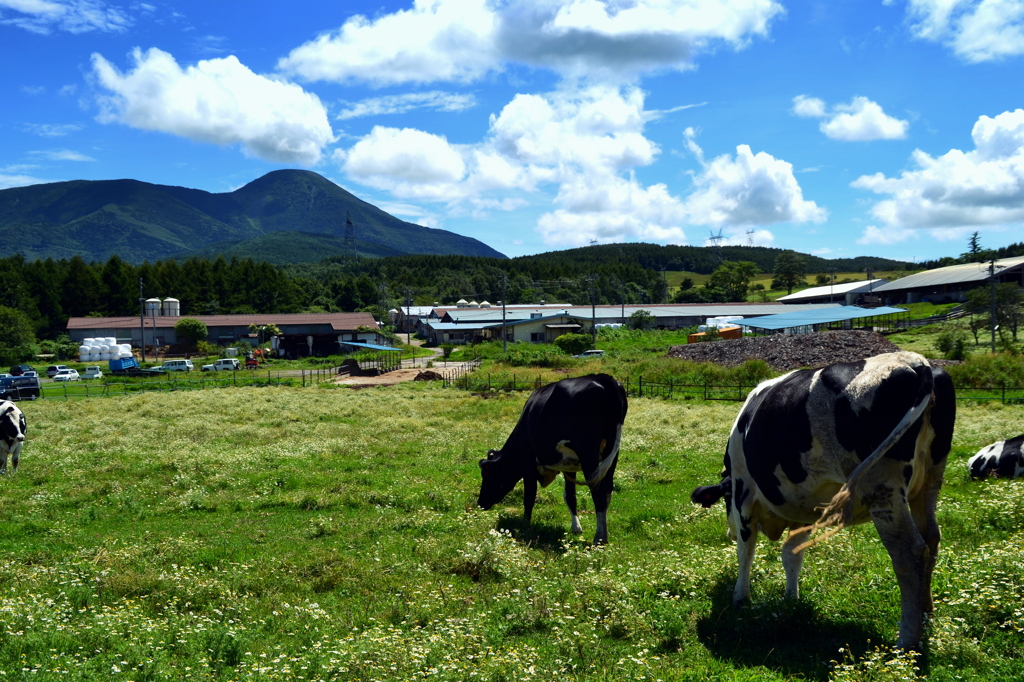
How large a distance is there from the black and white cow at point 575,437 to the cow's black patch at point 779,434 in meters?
4.12

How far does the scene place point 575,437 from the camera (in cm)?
1176

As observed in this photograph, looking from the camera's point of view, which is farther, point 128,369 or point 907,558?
point 128,369

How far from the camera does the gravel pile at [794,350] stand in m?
50.6

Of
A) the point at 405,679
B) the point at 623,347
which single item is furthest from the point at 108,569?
the point at 623,347

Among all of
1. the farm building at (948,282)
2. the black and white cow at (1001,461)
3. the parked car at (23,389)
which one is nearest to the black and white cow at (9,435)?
the black and white cow at (1001,461)

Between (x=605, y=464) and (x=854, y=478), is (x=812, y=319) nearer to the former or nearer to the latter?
(x=605, y=464)

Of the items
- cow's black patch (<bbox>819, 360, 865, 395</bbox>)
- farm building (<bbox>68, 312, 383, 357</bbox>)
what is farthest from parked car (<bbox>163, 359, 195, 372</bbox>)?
cow's black patch (<bbox>819, 360, 865, 395</bbox>)

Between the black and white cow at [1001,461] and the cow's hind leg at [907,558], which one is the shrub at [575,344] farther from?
the cow's hind leg at [907,558]

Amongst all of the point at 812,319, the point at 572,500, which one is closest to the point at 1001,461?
the point at 572,500

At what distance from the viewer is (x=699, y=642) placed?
6.91 metres

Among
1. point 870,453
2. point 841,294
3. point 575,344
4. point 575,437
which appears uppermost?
point 841,294

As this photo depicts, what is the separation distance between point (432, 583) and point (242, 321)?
95.1 m

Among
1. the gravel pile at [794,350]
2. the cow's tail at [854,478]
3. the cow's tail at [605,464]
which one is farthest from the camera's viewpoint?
the gravel pile at [794,350]

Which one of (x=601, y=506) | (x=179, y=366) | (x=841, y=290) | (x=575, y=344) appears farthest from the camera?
(x=841, y=290)
